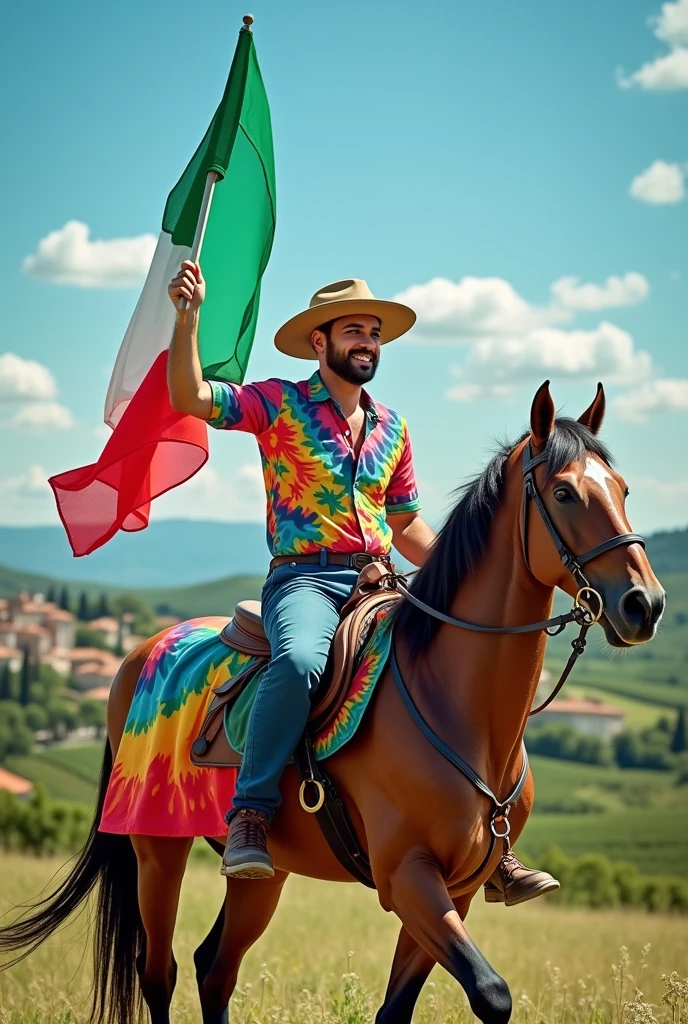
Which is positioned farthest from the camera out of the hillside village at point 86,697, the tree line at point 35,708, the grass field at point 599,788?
the hillside village at point 86,697

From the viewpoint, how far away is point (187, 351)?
605 centimetres

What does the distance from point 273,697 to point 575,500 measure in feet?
5.58

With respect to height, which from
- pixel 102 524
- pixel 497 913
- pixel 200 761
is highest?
pixel 102 524

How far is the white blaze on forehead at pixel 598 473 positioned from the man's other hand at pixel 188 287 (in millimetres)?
2068

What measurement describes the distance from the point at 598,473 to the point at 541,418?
0.35 meters

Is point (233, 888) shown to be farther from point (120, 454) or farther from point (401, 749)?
point (120, 454)

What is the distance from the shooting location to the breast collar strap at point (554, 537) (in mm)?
4906

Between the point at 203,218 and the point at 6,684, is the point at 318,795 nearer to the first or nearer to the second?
the point at 203,218

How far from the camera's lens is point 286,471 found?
6320 mm

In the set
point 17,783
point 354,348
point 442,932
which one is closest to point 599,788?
point 17,783

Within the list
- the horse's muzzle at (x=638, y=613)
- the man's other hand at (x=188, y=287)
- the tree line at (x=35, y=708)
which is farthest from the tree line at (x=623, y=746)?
the horse's muzzle at (x=638, y=613)

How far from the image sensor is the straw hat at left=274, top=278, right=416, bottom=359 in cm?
643

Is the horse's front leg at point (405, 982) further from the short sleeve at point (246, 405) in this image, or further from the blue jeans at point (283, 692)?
the short sleeve at point (246, 405)

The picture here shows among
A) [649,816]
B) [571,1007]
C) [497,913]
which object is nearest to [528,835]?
[649,816]
